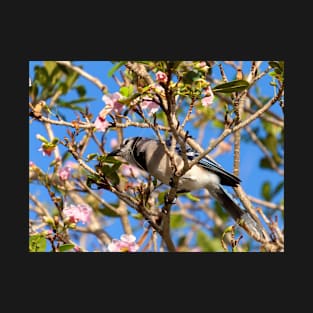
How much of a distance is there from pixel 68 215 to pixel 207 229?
1657mm

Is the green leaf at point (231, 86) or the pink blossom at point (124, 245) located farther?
the pink blossom at point (124, 245)

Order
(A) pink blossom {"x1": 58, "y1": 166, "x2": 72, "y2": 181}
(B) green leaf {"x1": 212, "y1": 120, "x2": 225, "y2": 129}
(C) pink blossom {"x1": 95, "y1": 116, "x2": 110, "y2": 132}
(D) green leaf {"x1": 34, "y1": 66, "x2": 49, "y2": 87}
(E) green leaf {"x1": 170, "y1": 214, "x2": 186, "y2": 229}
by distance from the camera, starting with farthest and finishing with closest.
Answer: (B) green leaf {"x1": 212, "y1": 120, "x2": 225, "y2": 129} < (E) green leaf {"x1": 170, "y1": 214, "x2": 186, "y2": 229} < (D) green leaf {"x1": 34, "y1": 66, "x2": 49, "y2": 87} < (A) pink blossom {"x1": 58, "y1": 166, "x2": 72, "y2": 181} < (C) pink blossom {"x1": 95, "y1": 116, "x2": 110, "y2": 132}

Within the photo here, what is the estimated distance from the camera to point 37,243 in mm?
2865

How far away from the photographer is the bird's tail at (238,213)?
3273 millimetres

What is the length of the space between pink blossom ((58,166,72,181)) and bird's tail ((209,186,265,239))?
887 millimetres

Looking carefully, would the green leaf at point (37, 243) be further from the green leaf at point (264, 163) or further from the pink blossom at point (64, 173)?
the green leaf at point (264, 163)

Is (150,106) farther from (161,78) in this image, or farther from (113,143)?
(113,143)

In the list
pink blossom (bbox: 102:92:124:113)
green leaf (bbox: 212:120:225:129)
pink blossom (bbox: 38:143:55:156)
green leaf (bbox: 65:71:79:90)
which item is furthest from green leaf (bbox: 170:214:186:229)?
pink blossom (bbox: 102:92:124:113)

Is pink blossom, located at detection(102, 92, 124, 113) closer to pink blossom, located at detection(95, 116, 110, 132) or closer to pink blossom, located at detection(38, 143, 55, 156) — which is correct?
pink blossom, located at detection(95, 116, 110, 132)

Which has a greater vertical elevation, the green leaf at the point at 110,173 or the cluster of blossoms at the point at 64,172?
the cluster of blossoms at the point at 64,172

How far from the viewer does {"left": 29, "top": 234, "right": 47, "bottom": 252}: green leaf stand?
2824mm

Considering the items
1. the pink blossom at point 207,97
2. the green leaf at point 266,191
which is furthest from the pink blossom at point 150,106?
the green leaf at point 266,191

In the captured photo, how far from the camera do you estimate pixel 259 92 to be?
4516 millimetres

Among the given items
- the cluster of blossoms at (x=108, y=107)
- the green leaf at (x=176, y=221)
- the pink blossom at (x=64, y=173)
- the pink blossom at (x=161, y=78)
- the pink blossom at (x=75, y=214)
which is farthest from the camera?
the green leaf at (x=176, y=221)
